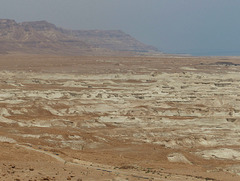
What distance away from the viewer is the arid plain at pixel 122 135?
24.6 meters

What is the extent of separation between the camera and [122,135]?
41.0 metres

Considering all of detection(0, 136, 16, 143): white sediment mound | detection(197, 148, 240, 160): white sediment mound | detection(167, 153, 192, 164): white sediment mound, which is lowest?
detection(197, 148, 240, 160): white sediment mound

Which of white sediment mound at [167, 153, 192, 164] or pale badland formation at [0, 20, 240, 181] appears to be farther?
white sediment mound at [167, 153, 192, 164]

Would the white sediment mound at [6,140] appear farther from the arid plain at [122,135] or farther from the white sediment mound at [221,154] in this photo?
the white sediment mound at [221,154]

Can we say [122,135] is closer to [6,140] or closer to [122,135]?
[122,135]

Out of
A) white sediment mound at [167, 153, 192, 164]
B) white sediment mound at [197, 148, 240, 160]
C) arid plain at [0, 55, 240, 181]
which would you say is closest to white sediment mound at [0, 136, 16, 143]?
arid plain at [0, 55, 240, 181]

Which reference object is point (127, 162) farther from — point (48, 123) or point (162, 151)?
point (48, 123)

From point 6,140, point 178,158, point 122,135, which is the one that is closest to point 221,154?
point 178,158

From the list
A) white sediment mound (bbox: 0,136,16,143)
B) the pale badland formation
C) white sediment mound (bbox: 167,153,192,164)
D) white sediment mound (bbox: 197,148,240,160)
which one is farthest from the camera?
white sediment mound (bbox: 197,148,240,160)

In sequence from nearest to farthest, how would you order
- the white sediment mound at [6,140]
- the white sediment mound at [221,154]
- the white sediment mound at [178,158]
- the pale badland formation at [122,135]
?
the pale badland formation at [122,135] → the white sediment mound at [178,158] → the white sediment mound at [6,140] → the white sediment mound at [221,154]

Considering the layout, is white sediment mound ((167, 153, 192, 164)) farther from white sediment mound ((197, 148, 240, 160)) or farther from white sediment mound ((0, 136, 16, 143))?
white sediment mound ((0, 136, 16, 143))

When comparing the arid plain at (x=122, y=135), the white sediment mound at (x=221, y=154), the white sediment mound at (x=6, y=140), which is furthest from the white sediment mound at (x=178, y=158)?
the white sediment mound at (x=6, y=140)

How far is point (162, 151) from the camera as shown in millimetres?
35156

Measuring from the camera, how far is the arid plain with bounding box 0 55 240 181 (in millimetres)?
24594
